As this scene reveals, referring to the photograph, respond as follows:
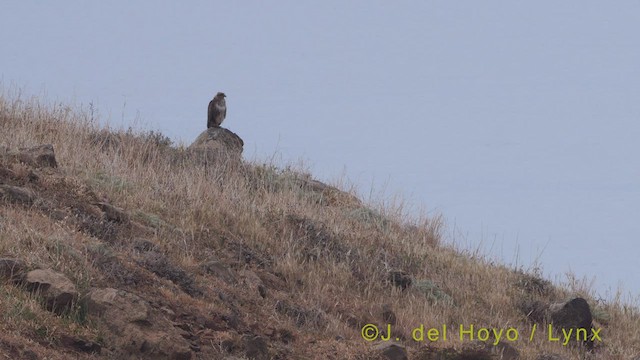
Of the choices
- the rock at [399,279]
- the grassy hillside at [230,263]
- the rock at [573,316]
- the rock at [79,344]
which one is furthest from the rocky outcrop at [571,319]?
the rock at [79,344]

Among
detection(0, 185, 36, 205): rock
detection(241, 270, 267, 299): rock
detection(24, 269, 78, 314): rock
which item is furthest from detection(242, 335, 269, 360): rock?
detection(0, 185, 36, 205): rock

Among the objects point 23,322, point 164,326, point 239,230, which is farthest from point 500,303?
point 23,322

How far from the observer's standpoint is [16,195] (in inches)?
355

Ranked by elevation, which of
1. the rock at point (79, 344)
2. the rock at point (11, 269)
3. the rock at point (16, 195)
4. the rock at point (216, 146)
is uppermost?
the rock at point (216, 146)

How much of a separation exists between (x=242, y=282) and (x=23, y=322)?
3.09 metres

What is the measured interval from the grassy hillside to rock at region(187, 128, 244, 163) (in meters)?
0.29

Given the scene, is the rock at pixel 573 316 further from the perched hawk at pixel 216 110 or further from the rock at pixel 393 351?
the perched hawk at pixel 216 110

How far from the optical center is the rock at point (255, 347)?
7613 mm

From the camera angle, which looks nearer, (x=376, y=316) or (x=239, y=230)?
(x=376, y=316)

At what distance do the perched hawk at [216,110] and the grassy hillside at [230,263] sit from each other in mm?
1612

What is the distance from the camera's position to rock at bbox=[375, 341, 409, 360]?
8.08 meters

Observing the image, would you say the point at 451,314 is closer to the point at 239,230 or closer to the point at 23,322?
the point at 239,230

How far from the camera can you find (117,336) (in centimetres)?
694

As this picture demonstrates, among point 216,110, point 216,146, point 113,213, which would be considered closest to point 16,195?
point 113,213
